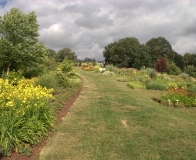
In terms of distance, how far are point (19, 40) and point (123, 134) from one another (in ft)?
30.3

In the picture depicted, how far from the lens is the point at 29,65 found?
1205cm

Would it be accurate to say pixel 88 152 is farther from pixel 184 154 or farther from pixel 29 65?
pixel 29 65

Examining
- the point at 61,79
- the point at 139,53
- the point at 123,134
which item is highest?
the point at 139,53

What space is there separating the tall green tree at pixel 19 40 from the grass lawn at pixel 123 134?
555 centimetres

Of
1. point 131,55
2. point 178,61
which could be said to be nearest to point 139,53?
point 131,55

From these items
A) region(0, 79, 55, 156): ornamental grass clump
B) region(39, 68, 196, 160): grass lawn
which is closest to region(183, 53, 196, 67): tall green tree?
region(39, 68, 196, 160): grass lawn

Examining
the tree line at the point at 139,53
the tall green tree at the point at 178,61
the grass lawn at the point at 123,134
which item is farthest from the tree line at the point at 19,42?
the tall green tree at the point at 178,61

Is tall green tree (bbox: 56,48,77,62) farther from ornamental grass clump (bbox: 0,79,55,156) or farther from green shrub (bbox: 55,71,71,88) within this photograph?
ornamental grass clump (bbox: 0,79,55,156)

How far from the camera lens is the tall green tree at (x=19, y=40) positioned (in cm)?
1069

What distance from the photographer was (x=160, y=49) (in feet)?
164

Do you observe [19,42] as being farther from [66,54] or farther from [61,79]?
[66,54]

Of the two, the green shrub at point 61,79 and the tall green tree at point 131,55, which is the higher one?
the tall green tree at point 131,55

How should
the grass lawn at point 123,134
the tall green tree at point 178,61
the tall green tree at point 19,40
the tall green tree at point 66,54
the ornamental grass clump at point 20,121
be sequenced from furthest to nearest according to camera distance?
the tall green tree at point 178,61 → the tall green tree at point 66,54 → the tall green tree at point 19,40 → the grass lawn at point 123,134 → the ornamental grass clump at point 20,121

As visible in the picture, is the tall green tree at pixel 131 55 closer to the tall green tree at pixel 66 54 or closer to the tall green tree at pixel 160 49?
the tall green tree at pixel 160 49
